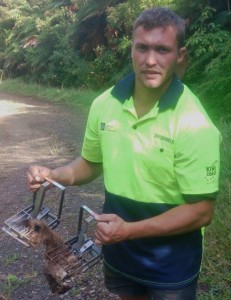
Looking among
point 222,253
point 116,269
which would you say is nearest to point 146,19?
point 116,269

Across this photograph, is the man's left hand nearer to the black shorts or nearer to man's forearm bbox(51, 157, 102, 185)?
the black shorts

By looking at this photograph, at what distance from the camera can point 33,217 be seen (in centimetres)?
243

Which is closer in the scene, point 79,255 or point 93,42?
point 79,255

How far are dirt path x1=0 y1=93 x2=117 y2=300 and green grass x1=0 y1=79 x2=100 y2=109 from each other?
1.77 feet

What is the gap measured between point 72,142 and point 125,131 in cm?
700

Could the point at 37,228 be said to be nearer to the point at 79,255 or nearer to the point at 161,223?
the point at 79,255

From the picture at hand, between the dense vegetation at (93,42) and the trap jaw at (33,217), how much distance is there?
6.24 meters

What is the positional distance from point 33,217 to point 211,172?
92 cm

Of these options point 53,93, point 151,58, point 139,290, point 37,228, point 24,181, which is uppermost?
point 151,58

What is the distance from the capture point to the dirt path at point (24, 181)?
12.9 ft

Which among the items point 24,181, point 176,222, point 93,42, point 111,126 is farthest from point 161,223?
point 93,42

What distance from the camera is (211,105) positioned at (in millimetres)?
8562

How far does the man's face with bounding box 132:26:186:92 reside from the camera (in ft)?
6.85

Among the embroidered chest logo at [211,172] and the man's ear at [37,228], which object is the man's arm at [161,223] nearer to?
the embroidered chest logo at [211,172]
